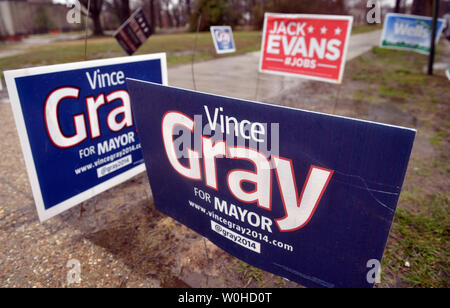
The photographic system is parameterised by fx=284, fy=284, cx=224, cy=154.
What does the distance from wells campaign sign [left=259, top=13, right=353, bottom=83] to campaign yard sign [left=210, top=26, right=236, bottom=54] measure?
165 inches

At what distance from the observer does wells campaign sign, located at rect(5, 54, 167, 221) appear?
2.16 meters

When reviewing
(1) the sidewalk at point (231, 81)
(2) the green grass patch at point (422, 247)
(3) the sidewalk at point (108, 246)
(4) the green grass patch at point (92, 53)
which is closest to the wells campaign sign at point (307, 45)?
(1) the sidewalk at point (231, 81)

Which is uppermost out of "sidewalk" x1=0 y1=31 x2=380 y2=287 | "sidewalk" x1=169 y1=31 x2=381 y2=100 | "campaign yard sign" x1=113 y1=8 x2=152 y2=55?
"campaign yard sign" x1=113 y1=8 x2=152 y2=55

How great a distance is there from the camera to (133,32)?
6.41 meters

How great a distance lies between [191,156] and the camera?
6.31ft

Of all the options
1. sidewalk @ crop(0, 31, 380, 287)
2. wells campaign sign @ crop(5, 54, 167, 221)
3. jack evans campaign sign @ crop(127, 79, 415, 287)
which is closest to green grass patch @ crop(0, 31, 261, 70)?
wells campaign sign @ crop(5, 54, 167, 221)

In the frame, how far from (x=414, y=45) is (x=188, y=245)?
1092 centimetres

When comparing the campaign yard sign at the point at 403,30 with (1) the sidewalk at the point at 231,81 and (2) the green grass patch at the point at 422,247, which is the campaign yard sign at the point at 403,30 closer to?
(1) the sidewalk at the point at 231,81

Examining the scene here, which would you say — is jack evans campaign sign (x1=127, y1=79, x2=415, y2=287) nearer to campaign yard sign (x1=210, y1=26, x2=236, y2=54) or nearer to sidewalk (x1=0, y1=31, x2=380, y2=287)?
sidewalk (x1=0, y1=31, x2=380, y2=287)

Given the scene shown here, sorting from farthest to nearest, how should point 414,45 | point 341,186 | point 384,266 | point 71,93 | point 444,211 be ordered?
point 414,45 → point 444,211 → point 71,93 → point 384,266 → point 341,186

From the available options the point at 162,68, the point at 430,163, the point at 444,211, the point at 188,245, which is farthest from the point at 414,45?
the point at 188,245

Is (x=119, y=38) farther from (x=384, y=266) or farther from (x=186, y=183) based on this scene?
(x=384, y=266)

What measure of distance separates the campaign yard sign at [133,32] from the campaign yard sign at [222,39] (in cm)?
316

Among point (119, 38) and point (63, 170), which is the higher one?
point (119, 38)
